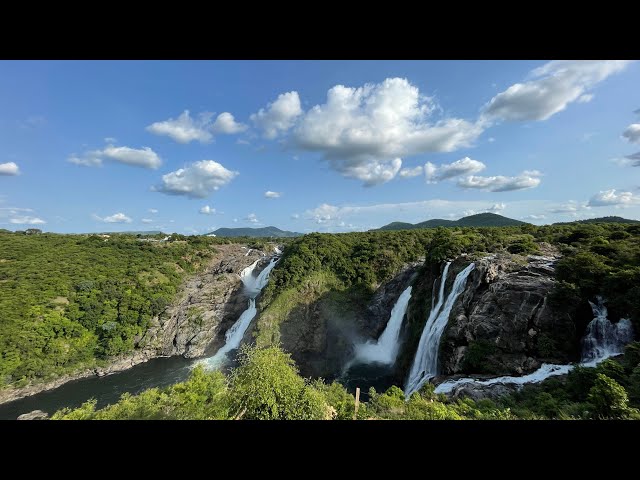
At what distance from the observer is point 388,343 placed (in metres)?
23.4

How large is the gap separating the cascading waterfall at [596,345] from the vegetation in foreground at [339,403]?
1.03 metres

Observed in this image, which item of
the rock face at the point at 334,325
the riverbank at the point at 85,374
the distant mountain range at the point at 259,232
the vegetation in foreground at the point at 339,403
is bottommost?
the riverbank at the point at 85,374

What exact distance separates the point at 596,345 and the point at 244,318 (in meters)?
26.1

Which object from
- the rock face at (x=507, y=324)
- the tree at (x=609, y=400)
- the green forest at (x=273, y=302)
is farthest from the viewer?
the rock face at (x=507, y=324)

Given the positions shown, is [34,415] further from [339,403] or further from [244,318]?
[339,403]

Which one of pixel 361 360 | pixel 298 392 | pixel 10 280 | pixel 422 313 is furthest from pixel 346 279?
pixel 10 280

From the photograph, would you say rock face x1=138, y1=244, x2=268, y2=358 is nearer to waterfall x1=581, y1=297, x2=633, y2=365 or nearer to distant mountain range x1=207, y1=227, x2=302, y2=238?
waterfall x1=581, y1=297, x2=633, y2=365

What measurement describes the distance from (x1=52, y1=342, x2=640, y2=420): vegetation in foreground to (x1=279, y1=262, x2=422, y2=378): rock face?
50.0 feet

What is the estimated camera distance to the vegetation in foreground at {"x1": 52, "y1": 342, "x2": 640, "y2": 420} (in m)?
6.58

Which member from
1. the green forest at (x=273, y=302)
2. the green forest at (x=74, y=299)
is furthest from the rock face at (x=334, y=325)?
the green forest at (x=74, y=299)

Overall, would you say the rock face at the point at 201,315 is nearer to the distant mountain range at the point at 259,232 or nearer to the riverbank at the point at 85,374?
the riverbank at the point at 85,374

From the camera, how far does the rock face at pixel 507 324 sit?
35.1 feet
